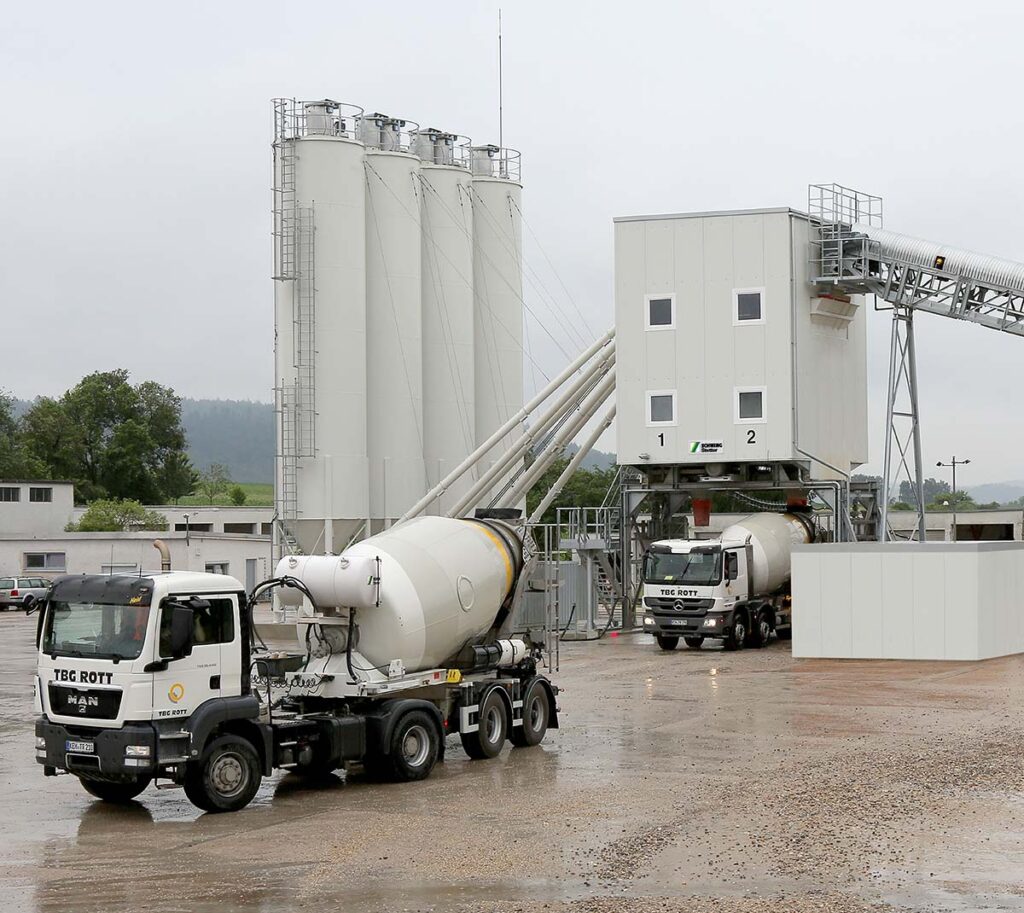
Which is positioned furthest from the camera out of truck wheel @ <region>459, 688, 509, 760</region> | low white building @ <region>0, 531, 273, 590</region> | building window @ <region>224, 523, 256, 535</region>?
building window @ <region>224, 523, 256, 535</region>

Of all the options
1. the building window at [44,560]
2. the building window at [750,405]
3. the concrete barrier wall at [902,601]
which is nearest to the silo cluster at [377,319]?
the building window at [750,405]

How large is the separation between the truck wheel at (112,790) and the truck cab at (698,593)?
21277 millimetres

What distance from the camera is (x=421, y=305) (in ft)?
164

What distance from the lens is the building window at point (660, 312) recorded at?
41562 millimetres

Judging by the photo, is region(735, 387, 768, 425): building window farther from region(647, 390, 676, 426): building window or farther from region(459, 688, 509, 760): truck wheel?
region(459, 688, 509, 760): truck wheel

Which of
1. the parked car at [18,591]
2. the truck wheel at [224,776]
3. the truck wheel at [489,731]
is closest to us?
the truck wheel at [224,776]

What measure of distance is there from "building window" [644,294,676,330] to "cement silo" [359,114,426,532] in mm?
9931

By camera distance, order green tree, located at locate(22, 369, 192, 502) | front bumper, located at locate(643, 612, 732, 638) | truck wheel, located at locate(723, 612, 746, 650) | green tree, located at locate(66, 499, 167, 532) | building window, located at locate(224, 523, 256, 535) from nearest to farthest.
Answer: front bumper, located at locate(643, 612, 732, 638)
truck wheel, located at locate(723, 612, 746, 650)
green tree, located at locate(66, 499, 167, 532)
building window, located at locate(224, 523, 256, 535)
green tree, located at locate(22, 369, 192, 502)

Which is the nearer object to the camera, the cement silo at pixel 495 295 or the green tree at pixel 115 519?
the cement silo at pixel 495 295

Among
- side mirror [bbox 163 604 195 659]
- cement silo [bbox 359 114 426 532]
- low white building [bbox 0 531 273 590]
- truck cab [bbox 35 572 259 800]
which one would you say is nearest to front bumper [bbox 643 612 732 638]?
cement silo [bbox 359 114 426 532]

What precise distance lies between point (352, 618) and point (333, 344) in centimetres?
2848

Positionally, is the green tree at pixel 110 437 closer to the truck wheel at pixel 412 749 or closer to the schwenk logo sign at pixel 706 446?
the schwenk logo sign at pixel 706 446

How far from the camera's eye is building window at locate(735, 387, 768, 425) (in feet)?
133

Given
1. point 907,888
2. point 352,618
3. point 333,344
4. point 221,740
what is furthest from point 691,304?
point 907,888
